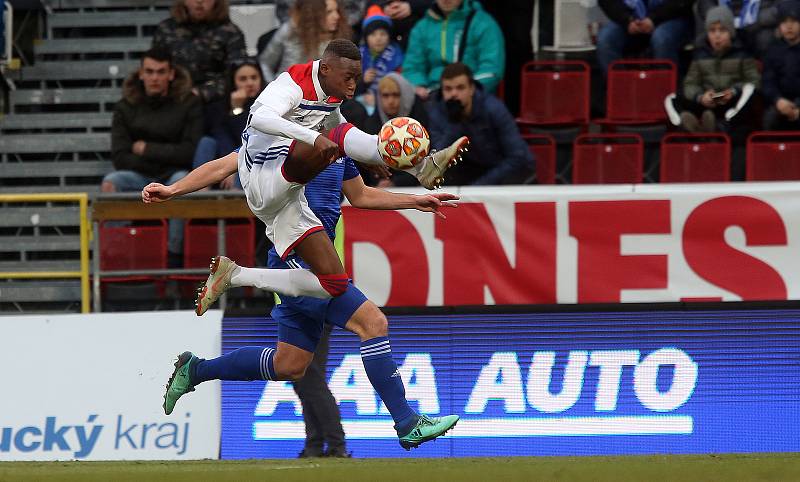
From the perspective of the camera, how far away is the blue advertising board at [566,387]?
9203 mm

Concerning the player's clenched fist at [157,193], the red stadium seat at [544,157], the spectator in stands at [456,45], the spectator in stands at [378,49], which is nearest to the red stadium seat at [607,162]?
the red stadium seat at [544,157]

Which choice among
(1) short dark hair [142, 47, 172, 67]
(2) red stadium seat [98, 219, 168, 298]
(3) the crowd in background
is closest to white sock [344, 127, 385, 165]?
(3) the crowd in background

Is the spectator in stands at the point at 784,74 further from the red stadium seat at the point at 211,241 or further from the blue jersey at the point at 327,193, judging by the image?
the blue jersey at the point at 327,193

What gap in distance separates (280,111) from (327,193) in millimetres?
820

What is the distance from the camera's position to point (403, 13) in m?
13.4

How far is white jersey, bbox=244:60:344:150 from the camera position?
710 cm

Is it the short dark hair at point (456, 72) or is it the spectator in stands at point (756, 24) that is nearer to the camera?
the short dark hair at point (456, 72)

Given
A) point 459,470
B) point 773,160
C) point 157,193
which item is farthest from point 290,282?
point 773,160

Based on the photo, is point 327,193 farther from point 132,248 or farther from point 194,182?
point 132,248

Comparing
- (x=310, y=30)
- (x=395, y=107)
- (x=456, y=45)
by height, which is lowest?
(x=395, y=107)

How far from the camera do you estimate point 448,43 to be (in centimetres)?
1285

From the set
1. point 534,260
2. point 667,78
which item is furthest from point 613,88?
point 534,260

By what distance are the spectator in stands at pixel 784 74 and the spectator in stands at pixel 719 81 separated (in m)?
0.15

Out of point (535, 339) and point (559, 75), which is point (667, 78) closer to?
point (559, 75)
